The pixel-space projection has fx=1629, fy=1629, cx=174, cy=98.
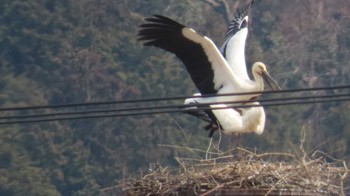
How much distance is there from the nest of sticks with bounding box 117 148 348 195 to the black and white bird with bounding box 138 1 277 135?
2678 mm

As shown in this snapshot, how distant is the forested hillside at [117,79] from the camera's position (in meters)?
28.2

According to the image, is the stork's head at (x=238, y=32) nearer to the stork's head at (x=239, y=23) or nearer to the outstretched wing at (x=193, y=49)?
the stork's head at (x=239, y=23)

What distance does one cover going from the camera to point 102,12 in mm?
33219

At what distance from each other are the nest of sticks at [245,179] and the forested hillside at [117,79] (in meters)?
14.8

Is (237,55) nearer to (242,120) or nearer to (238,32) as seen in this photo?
(238,32)

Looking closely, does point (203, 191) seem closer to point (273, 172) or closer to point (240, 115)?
point (273, 172)

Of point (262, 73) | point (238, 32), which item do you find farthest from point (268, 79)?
point (238, 32)

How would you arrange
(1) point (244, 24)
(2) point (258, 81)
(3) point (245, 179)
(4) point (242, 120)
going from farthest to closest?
(1) point (244, 24) → (2) point (258, 81) → (4) point (242, 120) → (3) point (245, 179)

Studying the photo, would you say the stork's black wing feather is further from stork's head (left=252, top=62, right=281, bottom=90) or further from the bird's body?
the bird's body

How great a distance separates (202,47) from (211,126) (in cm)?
76

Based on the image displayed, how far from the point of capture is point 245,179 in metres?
11.4

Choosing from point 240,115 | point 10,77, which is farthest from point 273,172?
point 10,77

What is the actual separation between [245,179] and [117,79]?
20280 millimetres

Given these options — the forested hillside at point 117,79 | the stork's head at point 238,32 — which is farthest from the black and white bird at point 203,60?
the forested hillside at point 117,79
